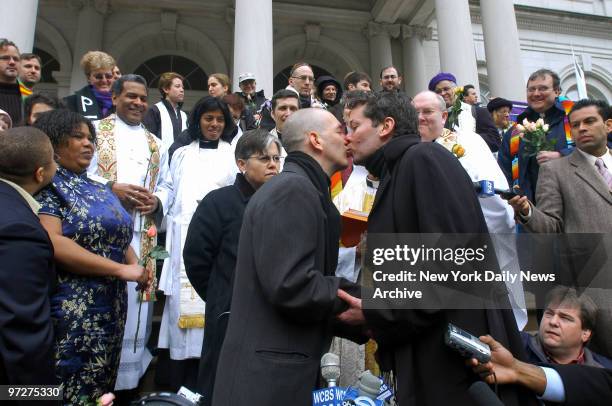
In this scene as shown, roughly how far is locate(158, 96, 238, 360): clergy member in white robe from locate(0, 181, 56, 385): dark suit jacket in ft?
6.07

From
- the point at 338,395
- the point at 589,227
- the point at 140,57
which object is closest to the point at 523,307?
the point at 589,227

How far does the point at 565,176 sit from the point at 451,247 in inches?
89.1

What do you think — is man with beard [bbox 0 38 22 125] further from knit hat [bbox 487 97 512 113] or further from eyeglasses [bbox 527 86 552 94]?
knit hat [bbox 487 97 512 113]

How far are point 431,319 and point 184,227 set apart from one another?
298cm

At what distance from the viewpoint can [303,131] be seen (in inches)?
89.3

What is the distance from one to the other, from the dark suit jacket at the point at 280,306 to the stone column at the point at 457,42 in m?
9.36

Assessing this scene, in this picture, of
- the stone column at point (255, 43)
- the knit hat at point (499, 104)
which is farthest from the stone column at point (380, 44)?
the knit hat at point (499, 104)

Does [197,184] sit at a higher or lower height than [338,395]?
higher

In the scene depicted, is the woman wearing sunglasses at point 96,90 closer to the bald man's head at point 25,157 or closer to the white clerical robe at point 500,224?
the bald man's head at point 25,157

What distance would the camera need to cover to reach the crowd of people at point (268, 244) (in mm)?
1822

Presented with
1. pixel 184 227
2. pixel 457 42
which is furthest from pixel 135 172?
pixel 457 42

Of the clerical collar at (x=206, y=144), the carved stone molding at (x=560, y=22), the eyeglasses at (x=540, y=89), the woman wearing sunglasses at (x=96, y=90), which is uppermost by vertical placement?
the carved stone molding at (x=560, y=22)

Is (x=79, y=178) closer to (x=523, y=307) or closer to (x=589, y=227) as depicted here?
(x=523, y=307)

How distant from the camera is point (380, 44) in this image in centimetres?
1551
